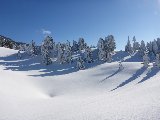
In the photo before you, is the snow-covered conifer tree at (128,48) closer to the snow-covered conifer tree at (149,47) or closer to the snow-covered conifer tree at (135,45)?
the snow-covered conifer tree at (135,45)

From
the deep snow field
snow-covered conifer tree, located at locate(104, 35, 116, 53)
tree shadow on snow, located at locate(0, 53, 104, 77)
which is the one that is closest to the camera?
the deep snow field

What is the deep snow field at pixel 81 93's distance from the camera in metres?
27.5

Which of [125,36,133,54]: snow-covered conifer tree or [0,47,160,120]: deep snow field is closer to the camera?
[0,47,160,120]: deep snow field

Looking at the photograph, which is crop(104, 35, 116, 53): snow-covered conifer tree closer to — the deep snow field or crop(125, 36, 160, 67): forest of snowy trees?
crop(125, 36, 160, 67): forest of snowy trees

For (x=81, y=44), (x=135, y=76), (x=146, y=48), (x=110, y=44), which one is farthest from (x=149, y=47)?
(x=135, y=76)

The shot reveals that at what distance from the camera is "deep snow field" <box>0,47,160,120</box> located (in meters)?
27.5

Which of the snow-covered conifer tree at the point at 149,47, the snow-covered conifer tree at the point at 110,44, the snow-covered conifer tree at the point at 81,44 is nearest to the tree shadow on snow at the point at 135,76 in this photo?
the snow-covered conifer tree at the point at 110,44

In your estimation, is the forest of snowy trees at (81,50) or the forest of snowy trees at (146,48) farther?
the forest of snowy trees at (146,48)

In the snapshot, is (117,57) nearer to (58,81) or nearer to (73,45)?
(73,45)

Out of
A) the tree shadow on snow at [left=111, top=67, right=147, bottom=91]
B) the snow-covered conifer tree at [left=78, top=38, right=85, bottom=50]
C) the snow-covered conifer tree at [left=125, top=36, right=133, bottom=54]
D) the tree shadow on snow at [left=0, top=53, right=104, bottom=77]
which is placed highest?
the snow-covered conifer tree at [left=78, top=38, right=85, bottom=50]

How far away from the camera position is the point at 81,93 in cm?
6825

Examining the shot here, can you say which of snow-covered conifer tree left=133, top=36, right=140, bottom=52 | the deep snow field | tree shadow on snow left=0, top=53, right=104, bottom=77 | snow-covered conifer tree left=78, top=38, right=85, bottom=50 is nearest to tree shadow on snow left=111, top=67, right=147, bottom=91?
the deep snow field

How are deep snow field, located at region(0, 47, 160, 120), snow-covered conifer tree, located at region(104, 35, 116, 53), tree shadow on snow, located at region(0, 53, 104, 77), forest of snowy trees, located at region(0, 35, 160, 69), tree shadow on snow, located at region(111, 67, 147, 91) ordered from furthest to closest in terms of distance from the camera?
snow-covered conifer tree, located at region(104, 35, 116, 53) → forest of snowy trees, located at region(0, 35, 160, 69) → tree shadow on snow, located at region(0, 53, 104, 77) → tree shadow on snow, located at region(111, 67, 147, 91) → deep snow field, located at region(0, 47, 160, 120)

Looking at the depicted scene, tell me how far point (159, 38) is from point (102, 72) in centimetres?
8097
